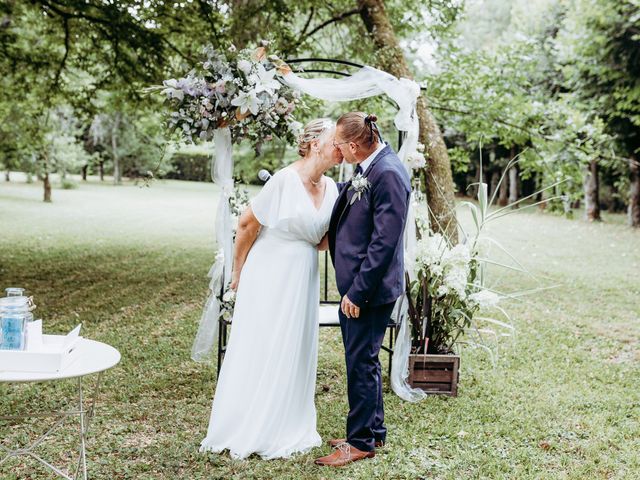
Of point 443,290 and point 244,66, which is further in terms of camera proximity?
point 443,290

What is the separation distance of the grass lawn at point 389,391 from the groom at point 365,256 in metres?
0.30

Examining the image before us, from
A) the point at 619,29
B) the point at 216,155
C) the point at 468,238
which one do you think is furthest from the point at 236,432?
the point at 619,29

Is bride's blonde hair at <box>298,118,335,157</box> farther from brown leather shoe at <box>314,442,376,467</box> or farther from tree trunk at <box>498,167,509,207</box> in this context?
tree trunk at <box>498,167,509,207</box>

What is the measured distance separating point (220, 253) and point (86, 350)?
Result: 1760mm

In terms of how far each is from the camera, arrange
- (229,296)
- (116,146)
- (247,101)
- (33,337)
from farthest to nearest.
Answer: (116,146) → (229,296) → (247,101) → (33,337)

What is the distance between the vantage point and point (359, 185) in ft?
12.5

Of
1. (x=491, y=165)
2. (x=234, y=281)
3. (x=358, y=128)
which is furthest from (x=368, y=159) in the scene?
(x=491, y=165)

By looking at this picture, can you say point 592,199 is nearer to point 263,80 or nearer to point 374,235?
point 263,80

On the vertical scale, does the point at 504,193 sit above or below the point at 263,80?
below

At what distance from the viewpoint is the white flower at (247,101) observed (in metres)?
4.46

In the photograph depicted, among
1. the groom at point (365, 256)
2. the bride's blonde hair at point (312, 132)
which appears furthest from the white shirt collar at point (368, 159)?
the bride's blonde hair at point (312, 132)

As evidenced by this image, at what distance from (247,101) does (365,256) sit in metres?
1.46

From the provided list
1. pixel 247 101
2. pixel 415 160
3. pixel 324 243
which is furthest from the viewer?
pixel 415 160

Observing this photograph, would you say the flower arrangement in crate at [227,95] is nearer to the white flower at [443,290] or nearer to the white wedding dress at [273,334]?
the white wedding dress at [273,334]
